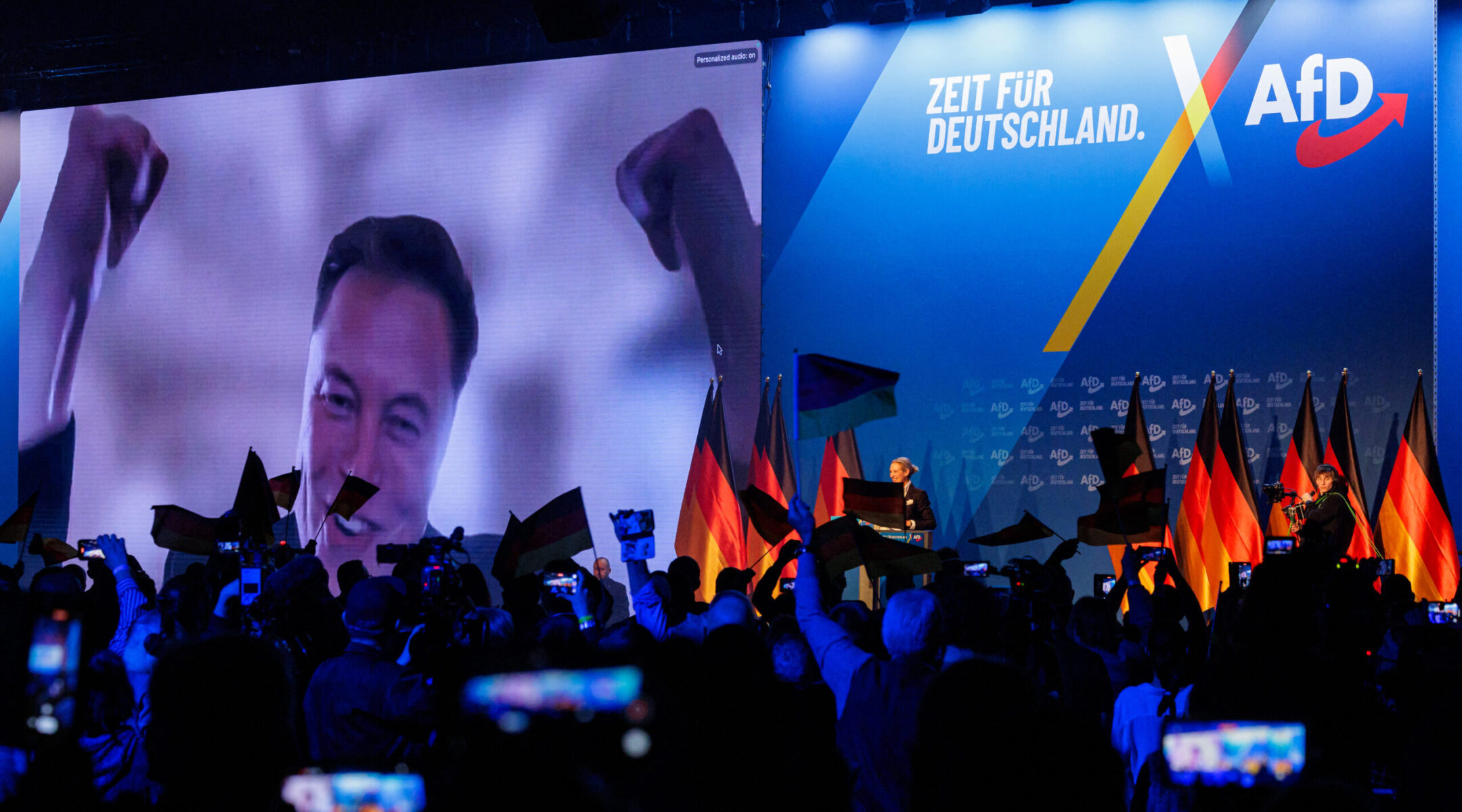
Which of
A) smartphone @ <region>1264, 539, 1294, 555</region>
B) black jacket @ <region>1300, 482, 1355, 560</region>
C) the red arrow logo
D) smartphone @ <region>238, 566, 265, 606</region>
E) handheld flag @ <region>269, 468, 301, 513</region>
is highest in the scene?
the red arrow logo

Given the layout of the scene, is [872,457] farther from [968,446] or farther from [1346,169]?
[1346,169]

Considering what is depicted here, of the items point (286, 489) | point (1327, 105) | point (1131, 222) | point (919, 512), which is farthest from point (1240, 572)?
point (286, 489)

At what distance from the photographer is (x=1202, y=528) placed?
949 cm

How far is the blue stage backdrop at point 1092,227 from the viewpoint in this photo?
973 cm

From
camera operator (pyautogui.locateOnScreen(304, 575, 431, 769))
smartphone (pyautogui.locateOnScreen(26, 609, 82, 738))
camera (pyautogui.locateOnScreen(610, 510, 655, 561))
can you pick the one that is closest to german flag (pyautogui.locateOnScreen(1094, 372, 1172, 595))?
camera (pyautogui.locateOnScreen(610, 510, 655, 561))

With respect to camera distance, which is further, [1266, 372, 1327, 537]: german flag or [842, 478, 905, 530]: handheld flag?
[1266, 372, 1327, 537]: german flag

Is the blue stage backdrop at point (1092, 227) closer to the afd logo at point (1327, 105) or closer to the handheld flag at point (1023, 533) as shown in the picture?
the afd logo at point (1327, 105)

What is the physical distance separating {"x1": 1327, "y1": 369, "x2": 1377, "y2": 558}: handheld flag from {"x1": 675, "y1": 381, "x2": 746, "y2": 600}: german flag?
4605 millimetres

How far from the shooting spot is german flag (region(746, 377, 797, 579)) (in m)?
10.5

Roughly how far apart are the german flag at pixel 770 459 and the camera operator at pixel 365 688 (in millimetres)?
6981

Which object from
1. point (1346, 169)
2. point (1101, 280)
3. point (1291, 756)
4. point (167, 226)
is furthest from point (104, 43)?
point (1291, 756)

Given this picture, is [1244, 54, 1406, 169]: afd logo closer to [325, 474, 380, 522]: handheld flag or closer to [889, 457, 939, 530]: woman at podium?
[889, 457, 939, 530]: woman at podium

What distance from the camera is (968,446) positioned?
10492mm

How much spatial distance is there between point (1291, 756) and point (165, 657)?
1.60 meters
